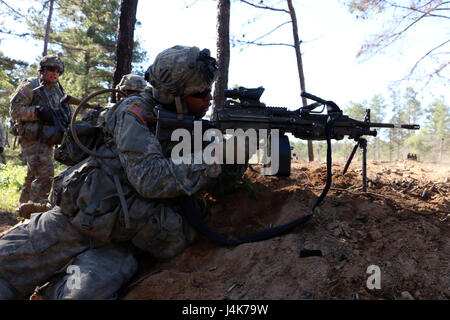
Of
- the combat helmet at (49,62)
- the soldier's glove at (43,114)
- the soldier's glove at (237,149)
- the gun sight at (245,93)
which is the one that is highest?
the combat helmet at (49,62)

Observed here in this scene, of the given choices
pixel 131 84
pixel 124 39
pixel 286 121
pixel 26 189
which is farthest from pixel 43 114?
pixel 286 121

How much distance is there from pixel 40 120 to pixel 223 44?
3.95 meters

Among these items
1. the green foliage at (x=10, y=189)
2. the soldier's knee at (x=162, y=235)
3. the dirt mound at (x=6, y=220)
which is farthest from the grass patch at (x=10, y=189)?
the soldier's knee at (x=162, y=235)

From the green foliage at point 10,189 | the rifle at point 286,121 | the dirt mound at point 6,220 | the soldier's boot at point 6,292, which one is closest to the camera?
the soldier's boot at point 6,292

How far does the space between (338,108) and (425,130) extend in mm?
66340

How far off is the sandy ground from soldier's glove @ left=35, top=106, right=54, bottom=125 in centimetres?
394

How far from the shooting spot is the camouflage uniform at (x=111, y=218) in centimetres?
279

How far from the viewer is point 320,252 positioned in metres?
2.70

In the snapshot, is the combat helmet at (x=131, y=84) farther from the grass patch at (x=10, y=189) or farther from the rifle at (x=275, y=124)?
the grass patch at (x=10, y=189)

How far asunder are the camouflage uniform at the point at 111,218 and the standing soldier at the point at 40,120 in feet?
11.5

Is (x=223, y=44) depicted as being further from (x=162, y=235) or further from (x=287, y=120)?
(x=162, y=235)

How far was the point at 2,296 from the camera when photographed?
8.86ft

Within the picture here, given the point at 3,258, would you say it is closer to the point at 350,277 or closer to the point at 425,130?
the point at 350,277
